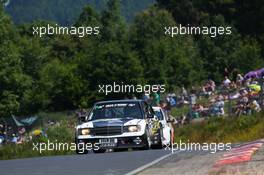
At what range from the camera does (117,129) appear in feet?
70.0

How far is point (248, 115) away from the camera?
32.2 m

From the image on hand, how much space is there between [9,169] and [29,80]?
3878 cm

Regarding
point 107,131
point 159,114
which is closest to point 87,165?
point 107,131

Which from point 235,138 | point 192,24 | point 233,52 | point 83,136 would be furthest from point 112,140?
point 192,24

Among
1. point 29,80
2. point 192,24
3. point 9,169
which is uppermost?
point 192,24

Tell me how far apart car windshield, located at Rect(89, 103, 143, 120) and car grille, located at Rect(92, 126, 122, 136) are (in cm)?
73

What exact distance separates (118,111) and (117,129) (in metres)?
0.91

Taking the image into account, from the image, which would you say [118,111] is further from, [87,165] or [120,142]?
[87,165]

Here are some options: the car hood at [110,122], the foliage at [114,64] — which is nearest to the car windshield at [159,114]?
the car hood at [110,122]

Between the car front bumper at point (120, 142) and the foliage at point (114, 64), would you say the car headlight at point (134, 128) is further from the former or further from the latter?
the foliage at point (114, 64)

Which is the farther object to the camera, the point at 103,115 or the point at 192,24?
the point at 192,24

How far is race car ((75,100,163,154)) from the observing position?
2133 cm

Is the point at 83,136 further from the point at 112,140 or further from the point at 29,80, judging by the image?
the point at 29,80

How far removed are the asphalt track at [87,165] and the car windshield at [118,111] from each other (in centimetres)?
342
